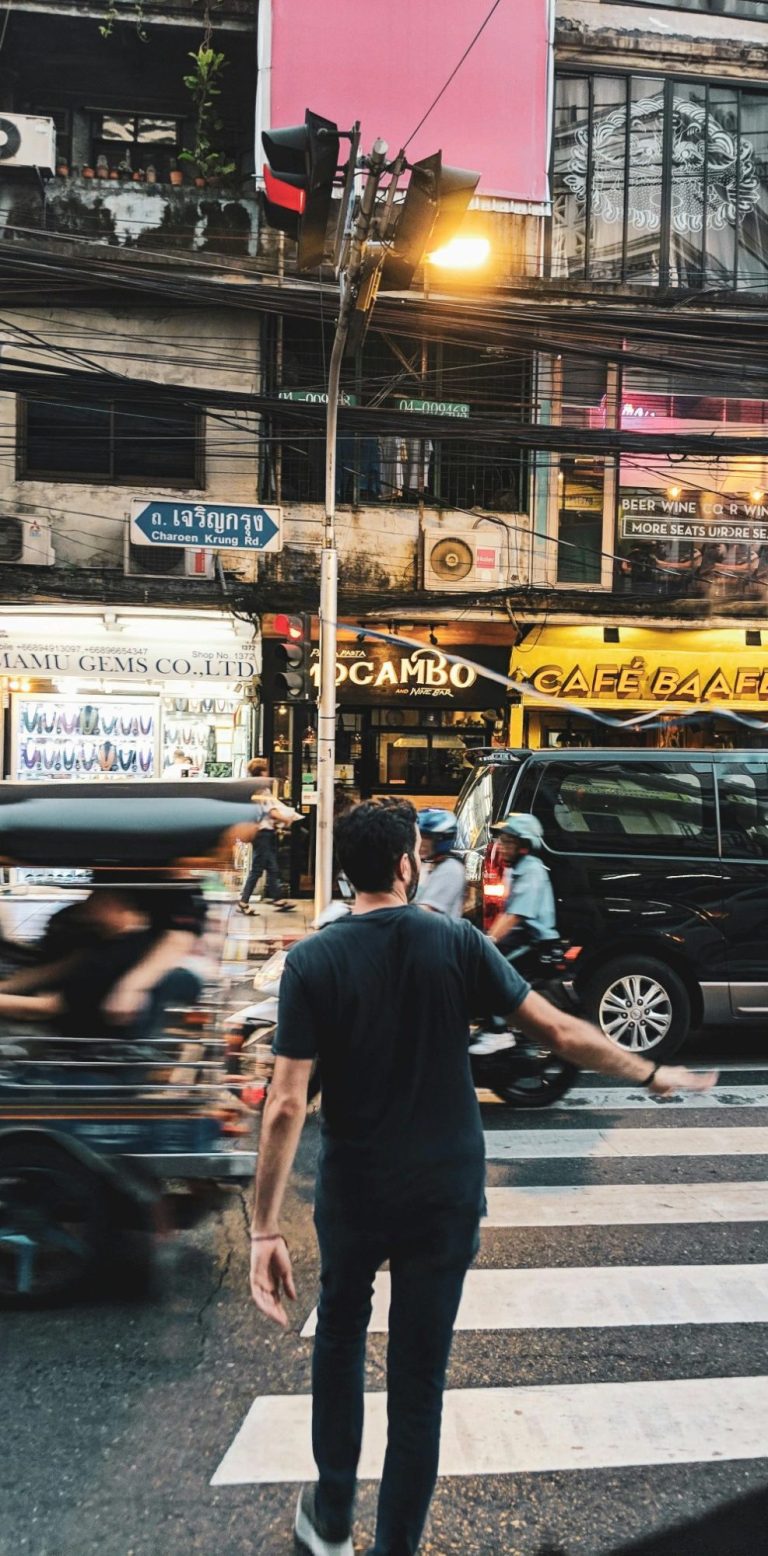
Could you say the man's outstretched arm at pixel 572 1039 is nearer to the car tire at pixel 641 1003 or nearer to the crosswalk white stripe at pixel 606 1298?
the crosswalk white stripe at pixel 606 1298

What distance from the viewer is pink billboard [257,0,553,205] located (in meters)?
14.4

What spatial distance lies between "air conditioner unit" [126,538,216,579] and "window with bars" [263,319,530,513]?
1499 millimetres

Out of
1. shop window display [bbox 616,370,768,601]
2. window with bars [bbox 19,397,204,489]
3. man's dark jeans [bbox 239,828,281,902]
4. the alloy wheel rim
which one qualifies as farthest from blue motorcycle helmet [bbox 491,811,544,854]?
window with bars [bbox 19,397,204,489]

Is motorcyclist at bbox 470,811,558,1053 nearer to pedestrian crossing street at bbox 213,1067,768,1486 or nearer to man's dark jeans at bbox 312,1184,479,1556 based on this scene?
pedestrian crossing street at bbox 213,1067,768,1486

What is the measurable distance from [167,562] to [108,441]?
6.68ft

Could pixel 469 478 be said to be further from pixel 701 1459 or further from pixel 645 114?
pixel 701 1459

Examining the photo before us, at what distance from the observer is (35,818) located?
407 cm

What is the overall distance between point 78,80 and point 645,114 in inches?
332

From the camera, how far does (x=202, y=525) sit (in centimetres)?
1396

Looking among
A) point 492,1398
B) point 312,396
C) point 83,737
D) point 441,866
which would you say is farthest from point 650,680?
point 492,1398

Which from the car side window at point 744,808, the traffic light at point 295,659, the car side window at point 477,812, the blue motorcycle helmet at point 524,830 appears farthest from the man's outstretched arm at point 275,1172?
the traffic light at point 295,659

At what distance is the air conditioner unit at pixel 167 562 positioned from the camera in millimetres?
14852

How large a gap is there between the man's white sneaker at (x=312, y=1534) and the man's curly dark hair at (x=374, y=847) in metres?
1.63

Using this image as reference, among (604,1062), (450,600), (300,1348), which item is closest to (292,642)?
Answer: (450,600)
